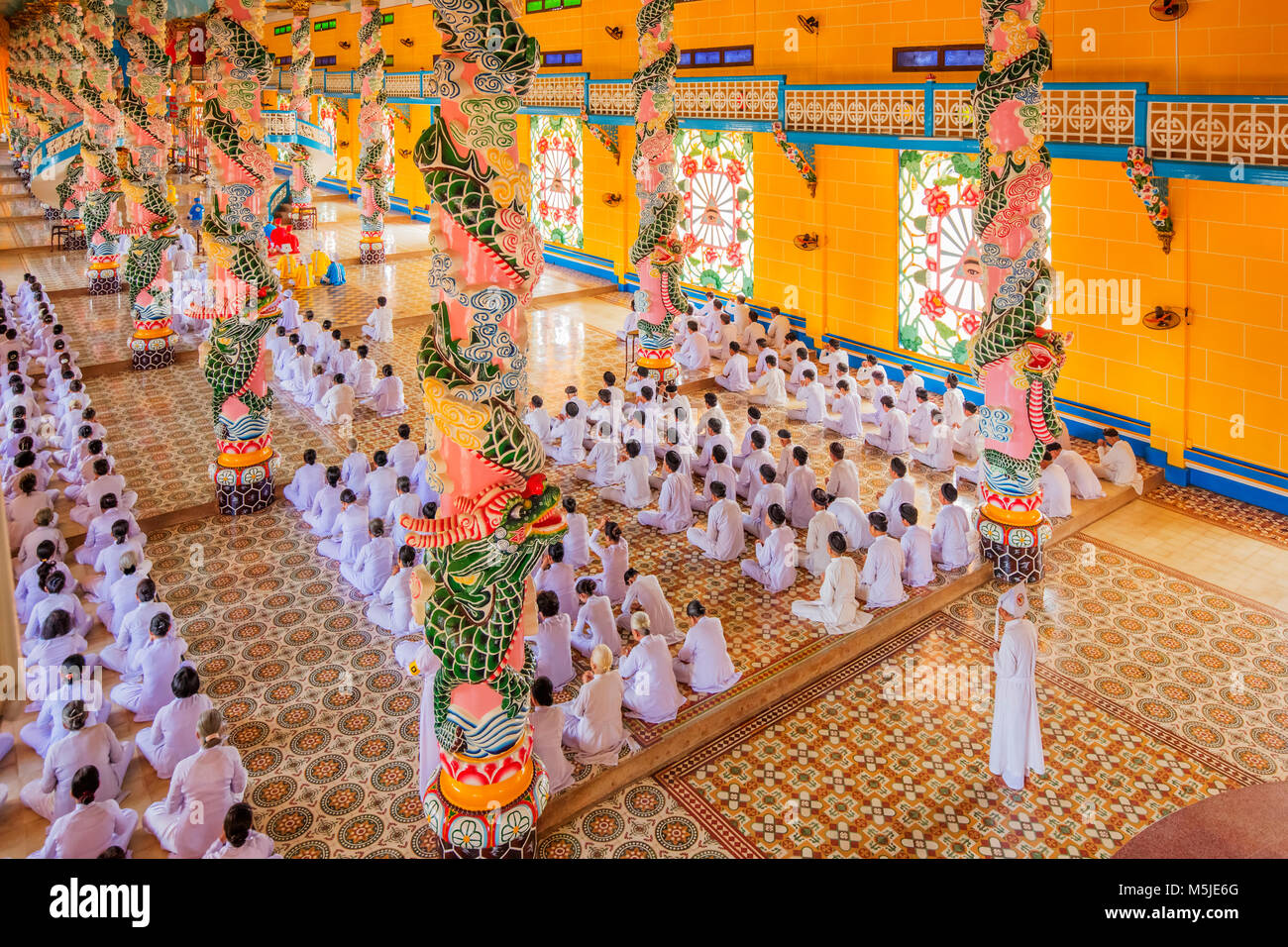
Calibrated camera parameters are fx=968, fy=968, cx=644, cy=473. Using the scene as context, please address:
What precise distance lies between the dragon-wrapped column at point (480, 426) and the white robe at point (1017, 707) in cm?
307

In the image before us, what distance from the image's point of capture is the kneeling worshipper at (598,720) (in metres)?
6.50

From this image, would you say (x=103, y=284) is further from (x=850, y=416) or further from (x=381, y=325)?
(x=850, y=416)

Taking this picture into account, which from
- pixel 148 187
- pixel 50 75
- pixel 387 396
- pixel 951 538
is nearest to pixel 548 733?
pixel 951 538

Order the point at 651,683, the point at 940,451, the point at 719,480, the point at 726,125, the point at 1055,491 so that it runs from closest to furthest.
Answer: the point at 651,683
the point at 1055,491
the point at 719,480
the point at 940,451
the point at 726,125

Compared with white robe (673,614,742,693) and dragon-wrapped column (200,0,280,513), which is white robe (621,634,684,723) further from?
dragon-wrapped column (200,0,280,513)

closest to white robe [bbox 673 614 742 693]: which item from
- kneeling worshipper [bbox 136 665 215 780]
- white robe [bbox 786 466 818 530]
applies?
white robe [bbox 786 466 818 530]

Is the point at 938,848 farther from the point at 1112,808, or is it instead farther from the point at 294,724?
the point at 294,724

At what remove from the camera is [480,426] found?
5.13 meters

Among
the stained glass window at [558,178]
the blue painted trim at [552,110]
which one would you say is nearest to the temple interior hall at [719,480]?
the blue painted trim at [552,110]

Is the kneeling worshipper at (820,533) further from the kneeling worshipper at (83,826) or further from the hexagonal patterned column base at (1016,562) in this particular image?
the kneeling worshipper at (83,826)

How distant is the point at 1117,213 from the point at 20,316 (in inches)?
704

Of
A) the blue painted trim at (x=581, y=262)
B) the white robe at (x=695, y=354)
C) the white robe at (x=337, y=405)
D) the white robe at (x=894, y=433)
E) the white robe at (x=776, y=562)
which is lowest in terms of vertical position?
the white robe at (x=776, y=562)

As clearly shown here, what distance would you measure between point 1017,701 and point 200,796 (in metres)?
5.08
